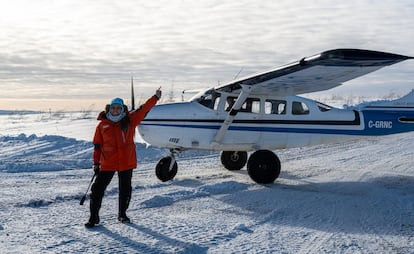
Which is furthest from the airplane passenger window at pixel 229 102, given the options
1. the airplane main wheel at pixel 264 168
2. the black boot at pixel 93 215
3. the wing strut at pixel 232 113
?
the black boot at pixel 93 215

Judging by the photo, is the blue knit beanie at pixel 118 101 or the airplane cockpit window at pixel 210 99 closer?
the blue knit beanie at pixel 118 101

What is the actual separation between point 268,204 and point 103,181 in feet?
9.07

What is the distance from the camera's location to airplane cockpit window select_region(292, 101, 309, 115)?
9867 mm

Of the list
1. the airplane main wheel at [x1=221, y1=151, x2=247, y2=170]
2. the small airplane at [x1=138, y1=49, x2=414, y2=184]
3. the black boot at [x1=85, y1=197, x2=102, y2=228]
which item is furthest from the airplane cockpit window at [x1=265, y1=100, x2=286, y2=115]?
the black boot at [x1=85, y1=197, x2=102, y2=228]

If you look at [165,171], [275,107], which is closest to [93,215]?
[165,171]

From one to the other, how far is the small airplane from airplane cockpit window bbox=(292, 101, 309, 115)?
0.02m

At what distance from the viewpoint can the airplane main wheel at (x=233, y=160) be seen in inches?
426

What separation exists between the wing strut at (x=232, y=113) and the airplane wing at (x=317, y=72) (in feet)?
0.46

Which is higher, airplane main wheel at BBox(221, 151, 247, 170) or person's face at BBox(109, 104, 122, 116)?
person's face at BBox(109, 104, 122, 116)

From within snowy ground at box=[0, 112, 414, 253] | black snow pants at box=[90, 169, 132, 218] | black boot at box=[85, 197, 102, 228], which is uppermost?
black snow pants at box=[90, 169, 132, 218]

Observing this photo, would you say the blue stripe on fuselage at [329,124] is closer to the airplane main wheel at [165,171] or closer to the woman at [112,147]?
the airplane main wheel at [165,171]

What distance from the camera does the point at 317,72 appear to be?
7.61 metres

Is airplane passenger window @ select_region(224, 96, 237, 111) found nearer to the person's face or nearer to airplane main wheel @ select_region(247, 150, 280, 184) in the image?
airplane main wheel @ select_region(247, 150, 280, 184)

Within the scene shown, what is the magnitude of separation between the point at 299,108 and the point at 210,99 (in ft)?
6.64
